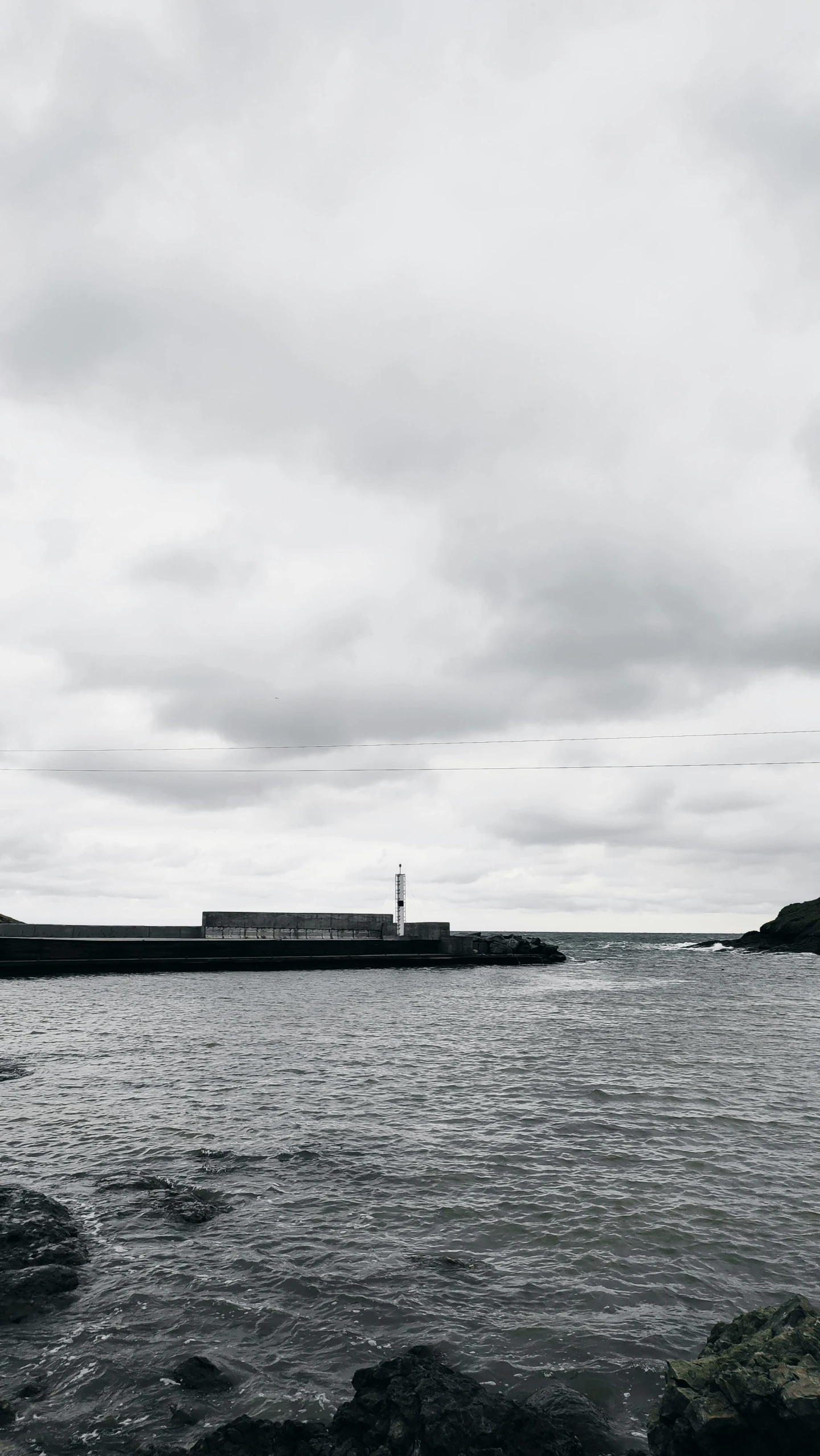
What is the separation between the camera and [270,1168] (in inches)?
520

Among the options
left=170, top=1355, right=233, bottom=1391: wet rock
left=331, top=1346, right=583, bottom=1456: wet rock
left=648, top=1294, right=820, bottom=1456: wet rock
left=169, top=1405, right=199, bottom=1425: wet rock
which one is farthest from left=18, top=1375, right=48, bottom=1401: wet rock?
left=648, top=1294, right=820, bottom=1456: wet rock

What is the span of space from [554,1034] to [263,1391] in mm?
23875

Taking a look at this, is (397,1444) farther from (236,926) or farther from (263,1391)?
(236,926)

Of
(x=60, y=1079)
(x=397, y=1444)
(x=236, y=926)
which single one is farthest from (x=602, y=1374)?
(x=236, y=926)

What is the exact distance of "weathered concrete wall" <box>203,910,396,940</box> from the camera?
6912cm

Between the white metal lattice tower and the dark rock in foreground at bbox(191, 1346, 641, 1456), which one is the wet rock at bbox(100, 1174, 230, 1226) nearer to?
the dark rock in foreground at bbox(191, 1346, 641, 1456)

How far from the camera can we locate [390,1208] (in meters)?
11.5

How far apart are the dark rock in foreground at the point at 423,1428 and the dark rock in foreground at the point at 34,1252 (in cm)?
355

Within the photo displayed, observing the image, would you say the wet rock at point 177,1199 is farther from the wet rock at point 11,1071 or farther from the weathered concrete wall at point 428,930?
the weathered concrete wall at point 428,930

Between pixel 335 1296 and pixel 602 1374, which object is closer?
pixel 602 1374

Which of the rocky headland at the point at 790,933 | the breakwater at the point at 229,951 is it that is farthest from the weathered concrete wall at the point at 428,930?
the rocky headland at the point at 790,933

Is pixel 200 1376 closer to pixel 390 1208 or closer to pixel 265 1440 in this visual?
pixel 265 1440

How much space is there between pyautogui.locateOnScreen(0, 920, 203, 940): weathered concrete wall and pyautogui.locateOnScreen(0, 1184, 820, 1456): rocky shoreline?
60.7 metres

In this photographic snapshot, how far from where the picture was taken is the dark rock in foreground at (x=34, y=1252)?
8703 millimetres
